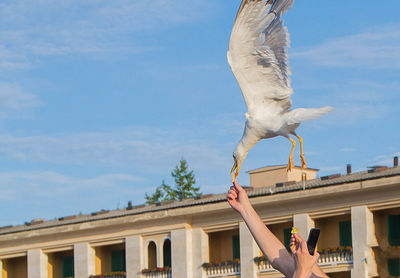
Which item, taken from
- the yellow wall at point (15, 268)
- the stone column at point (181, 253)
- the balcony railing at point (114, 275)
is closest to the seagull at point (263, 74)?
the stone column at point (181, 253)

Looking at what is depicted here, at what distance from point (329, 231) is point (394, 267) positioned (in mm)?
4474

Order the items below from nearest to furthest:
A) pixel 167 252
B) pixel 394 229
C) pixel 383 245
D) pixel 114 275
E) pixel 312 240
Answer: pixel 312 240, pixel 383 245, pixel 394 229, pixel 167 252, pixel 114 275

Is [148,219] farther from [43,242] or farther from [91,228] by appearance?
[43,242]

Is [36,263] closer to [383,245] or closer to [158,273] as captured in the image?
[158,273]

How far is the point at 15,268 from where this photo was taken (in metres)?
76.1

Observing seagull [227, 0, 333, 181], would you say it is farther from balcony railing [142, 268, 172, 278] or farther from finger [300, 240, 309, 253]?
balcony railing [142, 268, 172, 278]

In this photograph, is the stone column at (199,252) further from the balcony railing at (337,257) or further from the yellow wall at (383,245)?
the yellow wall at (383,245)

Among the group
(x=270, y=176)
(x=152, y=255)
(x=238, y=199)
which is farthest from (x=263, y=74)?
(x=152, y=255)

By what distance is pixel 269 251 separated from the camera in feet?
38.4

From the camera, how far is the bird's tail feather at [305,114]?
11.5 meters

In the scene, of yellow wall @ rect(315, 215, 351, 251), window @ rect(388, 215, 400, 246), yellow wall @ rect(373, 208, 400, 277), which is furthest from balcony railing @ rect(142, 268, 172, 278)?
window @ rect(388, 215, 400, 246)

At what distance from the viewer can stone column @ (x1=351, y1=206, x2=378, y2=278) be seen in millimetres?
55312

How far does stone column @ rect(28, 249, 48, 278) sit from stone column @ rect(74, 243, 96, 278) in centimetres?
307

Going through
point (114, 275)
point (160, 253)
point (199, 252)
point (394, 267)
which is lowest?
point (394, 267)
